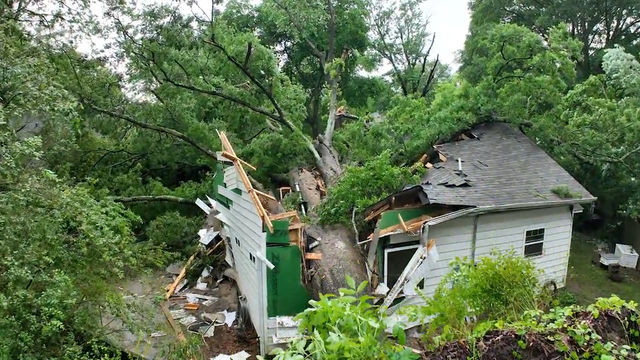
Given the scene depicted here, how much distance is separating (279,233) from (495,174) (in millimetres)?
5109

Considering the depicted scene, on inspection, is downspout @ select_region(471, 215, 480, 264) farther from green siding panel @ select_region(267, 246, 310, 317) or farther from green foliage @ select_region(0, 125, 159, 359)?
green foliage @ select_region(0, 125, 159, 359)

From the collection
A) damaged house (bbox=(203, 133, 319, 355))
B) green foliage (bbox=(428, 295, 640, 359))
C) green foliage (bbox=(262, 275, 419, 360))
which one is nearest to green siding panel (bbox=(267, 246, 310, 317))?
damaged house (bbox=(203, 133, 319, 355))

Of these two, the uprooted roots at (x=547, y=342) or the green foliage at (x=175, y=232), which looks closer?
the uprooted roots at (x=547, y=342)

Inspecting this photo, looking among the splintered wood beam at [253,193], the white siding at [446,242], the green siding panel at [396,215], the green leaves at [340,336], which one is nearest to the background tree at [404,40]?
the white siding at [446,242]

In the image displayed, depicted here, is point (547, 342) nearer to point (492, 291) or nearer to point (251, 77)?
point (492, 291)

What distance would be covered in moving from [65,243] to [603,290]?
37.1 feet

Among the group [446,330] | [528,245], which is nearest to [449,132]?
[528,245]

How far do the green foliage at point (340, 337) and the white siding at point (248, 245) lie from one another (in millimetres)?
4410

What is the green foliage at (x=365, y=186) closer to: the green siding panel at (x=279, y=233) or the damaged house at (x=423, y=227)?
the damaged house at (x=423, y=227)

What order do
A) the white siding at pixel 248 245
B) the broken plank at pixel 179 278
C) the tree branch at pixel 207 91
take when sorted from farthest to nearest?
1. the tree branch at pixel 207 91
2. the broken plank at pixel 179 278
3. the white siding at pixel 248 245

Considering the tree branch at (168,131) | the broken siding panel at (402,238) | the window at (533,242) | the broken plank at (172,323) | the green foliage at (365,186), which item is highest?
the tree branch at (168,131)

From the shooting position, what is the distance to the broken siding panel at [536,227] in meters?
8.69

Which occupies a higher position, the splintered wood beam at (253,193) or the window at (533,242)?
the splintered wood beam at (253,193)

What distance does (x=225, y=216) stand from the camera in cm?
979
